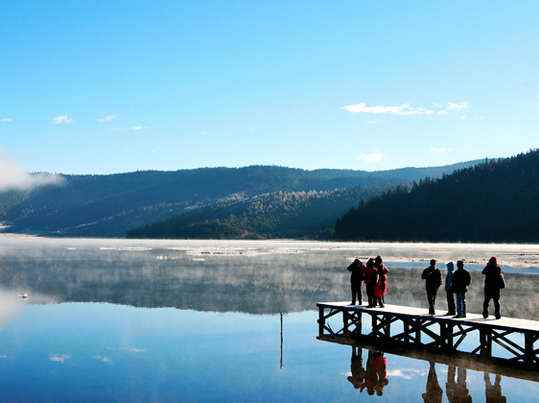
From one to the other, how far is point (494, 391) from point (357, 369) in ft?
14.6

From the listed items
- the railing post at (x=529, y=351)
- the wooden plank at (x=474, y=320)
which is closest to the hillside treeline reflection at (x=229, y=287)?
the wooden plank at (x=474, y=320)

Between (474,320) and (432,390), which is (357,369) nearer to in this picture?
(432,390)

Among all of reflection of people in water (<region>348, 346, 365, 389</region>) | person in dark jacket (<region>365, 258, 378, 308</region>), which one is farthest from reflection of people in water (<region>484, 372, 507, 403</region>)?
person in dark jacket (<region>365, 258, 378, 308</region>)

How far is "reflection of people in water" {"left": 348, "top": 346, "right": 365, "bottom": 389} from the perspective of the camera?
2038 cm

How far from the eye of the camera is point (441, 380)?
2027 centimetres

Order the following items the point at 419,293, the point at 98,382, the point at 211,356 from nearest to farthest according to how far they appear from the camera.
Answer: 1. the point at 98,382
2. the point at 211,356
3. the point at 419,293

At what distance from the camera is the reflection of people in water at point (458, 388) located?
59.5 ft

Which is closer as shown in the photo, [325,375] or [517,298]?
[325,375]

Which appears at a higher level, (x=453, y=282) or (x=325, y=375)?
(x=453, y=282)

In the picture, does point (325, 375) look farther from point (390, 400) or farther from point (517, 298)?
point (517, 298)

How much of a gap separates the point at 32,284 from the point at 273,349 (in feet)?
99.8

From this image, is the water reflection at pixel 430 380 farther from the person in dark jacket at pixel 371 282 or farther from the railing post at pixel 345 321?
the person in dark jacket at pixel 371 282

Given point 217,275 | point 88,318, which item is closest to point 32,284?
point 217,275

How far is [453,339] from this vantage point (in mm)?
26734
